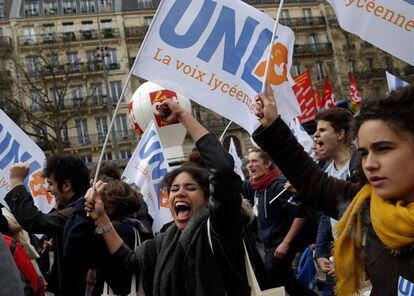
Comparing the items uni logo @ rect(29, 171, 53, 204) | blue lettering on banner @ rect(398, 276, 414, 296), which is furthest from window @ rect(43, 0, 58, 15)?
blue lettering on banner @ rect(398, 276, 414, 296)

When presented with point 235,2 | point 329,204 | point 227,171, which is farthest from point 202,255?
point 235,2

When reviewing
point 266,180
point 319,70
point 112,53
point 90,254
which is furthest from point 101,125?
point 90,254

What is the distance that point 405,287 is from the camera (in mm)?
1615

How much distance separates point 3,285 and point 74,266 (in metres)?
1.42

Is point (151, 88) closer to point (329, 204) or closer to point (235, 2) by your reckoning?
point (235, 2)

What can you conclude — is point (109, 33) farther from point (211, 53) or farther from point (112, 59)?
point (211, 53)

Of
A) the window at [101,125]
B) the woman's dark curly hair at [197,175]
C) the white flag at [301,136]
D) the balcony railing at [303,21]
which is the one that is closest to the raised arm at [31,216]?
the woman's dark curly hair at [197,175]

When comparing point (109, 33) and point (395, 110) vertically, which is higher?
point (109, 33)

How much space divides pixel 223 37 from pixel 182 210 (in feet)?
5.46

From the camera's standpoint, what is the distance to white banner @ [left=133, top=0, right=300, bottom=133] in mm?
3500

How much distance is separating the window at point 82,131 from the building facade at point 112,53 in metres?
0.08

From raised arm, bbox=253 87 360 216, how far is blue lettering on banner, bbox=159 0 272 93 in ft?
5.20

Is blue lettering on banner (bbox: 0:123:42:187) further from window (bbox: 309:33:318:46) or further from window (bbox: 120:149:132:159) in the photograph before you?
window (bbox: 309:33:318:46)

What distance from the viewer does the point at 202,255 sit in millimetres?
2258
